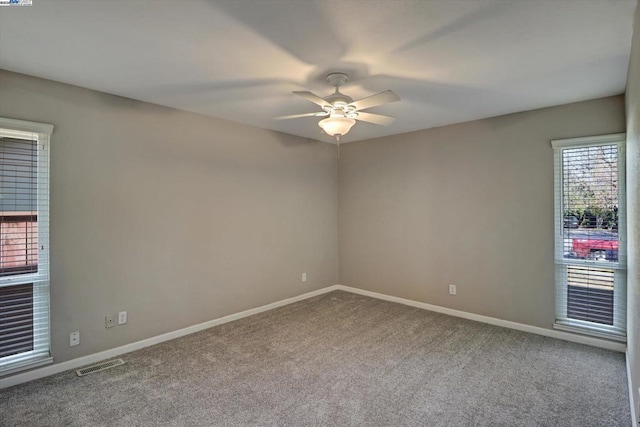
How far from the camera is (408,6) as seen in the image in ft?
5.65

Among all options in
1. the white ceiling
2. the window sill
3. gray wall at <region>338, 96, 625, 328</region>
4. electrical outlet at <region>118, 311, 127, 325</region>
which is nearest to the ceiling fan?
the white ceiling

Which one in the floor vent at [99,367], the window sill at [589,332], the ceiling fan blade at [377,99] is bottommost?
the floor vent at [99,367]

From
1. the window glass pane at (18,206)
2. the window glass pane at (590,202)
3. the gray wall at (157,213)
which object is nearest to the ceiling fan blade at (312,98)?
the gray wall at (157,213)

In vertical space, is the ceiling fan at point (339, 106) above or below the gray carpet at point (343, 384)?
above

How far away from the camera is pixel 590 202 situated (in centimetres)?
325

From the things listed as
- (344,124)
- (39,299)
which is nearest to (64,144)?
(39,299)

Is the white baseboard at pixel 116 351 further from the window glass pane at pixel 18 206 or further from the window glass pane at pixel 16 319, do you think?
the window glass pane at pixel 18 206

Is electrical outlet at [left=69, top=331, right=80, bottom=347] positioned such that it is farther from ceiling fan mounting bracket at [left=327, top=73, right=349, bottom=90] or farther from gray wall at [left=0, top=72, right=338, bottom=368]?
ceiling fan mounting bracket at [left=327, top=73, right=349, bottom=90]

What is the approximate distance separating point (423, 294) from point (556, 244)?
1.68 m

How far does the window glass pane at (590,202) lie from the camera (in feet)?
10.3

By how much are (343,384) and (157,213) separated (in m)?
2.43

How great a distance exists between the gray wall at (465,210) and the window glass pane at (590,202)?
0.51 ft

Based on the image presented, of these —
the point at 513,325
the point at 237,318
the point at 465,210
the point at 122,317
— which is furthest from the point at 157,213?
the point at 513,325

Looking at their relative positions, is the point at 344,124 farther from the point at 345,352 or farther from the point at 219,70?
the point at 345,352
